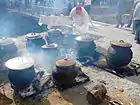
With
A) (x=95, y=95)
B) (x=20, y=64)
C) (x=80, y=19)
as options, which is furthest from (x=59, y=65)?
(x=80, y=19)

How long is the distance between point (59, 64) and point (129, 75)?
3.65 meters

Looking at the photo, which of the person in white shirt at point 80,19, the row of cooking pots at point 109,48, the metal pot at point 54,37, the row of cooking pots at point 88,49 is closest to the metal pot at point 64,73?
the row of cooking pots at point 88,49

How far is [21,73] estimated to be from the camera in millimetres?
7840

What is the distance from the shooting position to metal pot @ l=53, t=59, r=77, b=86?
8406 millimetres

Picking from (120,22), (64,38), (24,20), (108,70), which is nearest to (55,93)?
(108,70)

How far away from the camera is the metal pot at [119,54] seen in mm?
10013

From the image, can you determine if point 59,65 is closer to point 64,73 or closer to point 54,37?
point 64,73

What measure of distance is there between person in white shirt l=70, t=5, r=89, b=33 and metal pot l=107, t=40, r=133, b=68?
628cm

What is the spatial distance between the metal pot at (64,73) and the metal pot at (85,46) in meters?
2.81

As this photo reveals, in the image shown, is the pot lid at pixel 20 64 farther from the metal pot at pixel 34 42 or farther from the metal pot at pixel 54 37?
the metal pot at pixel 54 37

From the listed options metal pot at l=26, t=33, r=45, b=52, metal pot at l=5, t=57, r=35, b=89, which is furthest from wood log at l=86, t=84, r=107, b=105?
metal pot at l=26, t=33, r=45, b=52

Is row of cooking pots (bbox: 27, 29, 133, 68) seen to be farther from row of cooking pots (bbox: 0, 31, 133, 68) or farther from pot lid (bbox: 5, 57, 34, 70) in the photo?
pot lid (bbox: 5, 57, 34, 70)

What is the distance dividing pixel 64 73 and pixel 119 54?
10.4 ft

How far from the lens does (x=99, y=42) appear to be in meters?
14.8
